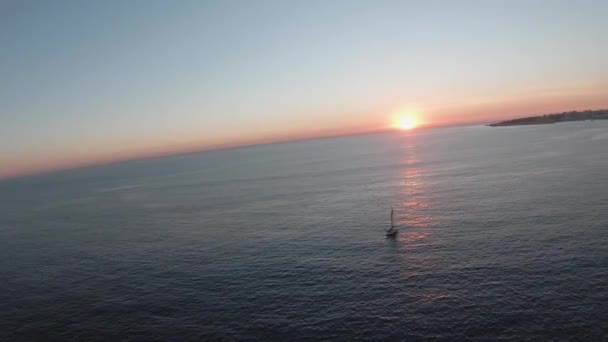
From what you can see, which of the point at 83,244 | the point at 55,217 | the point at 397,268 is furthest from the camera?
the point at 55,217

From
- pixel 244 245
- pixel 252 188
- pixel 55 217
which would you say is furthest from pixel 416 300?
pixel 55 217

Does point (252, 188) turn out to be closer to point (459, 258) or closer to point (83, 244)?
point (83, 244)

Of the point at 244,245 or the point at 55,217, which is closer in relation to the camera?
the point at 244,245

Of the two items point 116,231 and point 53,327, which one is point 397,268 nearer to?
point 53,327

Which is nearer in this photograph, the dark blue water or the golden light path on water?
the dark blue water

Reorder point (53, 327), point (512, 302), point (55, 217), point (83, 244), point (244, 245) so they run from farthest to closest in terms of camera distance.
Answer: point (55, 217), point (83, 244), point (244, 245), point (53, 327), point (512, 302)

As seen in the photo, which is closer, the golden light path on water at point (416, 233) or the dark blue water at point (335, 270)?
the dark blue water at point (335, 270)

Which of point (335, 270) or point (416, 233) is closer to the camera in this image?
point (335, 270)

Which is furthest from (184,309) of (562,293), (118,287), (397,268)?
(562,293)

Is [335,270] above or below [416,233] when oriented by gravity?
below
